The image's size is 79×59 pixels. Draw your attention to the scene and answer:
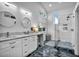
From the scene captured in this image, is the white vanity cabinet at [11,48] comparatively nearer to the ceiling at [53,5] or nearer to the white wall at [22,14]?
the white wall at [22,14]

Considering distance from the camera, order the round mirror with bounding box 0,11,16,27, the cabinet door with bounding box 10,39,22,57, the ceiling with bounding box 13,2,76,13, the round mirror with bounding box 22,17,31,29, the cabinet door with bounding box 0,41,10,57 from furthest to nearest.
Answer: the round mirror with bounding box 22,17,31,29
the ceiling with bounding box 13,2,76,13
the round mirror with bounding box 0,11,16,27
the cabinet door with bounding box 10,39,22,57
the cabinet door with bounding box 0,41,10,57

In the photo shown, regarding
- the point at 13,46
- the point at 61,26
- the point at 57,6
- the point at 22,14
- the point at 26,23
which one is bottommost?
the point at 13,46

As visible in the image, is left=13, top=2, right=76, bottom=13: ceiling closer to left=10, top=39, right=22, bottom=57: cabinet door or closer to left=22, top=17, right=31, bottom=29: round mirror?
left=22, top=17, right=31, bottom=29: round mirror

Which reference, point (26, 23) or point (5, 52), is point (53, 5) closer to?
point (26, 23)

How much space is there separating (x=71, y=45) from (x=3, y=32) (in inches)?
103

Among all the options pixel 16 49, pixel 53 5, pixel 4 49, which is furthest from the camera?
pixel 53 5

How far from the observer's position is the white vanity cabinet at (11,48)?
1642mm

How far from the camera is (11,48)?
182cm

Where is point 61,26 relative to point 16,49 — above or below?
above

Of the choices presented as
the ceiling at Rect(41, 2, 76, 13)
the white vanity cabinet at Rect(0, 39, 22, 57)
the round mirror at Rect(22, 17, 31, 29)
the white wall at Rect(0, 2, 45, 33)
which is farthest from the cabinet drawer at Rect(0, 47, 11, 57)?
the ceiling at Rect(41, 2, 76, 13)

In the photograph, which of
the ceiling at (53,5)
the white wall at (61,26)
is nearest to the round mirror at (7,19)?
the ceiling at (53,5)

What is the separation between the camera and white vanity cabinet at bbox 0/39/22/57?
164cm

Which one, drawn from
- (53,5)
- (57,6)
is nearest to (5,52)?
(53,5)

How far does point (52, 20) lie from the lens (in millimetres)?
3184
